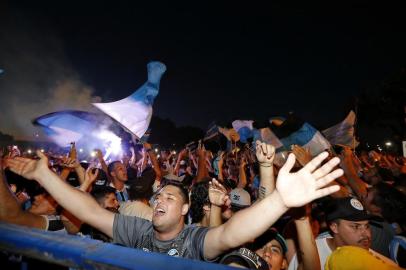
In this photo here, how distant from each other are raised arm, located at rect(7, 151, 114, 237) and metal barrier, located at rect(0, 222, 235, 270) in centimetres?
126

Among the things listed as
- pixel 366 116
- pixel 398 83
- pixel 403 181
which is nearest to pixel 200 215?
pixel 403 181

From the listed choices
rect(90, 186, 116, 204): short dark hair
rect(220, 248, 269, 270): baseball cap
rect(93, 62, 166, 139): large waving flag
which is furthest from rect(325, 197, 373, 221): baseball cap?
rect(93, 62, 166, 139): large waving flag

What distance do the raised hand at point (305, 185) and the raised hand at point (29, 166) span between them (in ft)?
7.06

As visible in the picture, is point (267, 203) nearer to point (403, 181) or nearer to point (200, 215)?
point (200, 215)

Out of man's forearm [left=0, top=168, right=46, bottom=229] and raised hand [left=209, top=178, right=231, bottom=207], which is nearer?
man's forearm [left=0, top=168, right=46, bottom=229]

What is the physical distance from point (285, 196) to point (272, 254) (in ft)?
4.79

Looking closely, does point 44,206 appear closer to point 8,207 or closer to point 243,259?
point 8,207

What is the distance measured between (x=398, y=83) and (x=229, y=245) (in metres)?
38.6

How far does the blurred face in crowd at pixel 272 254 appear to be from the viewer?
10.1ft

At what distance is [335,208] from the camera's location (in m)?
3.40

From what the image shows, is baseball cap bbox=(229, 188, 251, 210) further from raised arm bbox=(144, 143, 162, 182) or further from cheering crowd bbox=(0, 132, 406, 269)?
raised arm bbox=(144, 143, 162, 182)

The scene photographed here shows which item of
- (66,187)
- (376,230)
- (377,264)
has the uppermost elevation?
(66,187)

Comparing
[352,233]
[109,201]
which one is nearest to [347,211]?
[352,233]

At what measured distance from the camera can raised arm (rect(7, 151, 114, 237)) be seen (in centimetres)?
269
